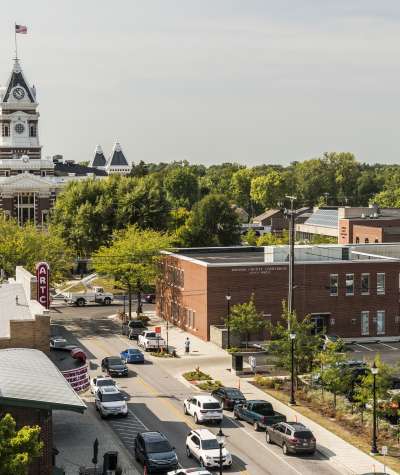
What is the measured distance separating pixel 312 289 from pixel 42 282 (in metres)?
23.2

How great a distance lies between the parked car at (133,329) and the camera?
234 feet

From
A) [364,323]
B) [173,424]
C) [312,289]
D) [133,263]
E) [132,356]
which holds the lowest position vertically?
[173,424]

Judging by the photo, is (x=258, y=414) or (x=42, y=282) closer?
(x=258, y=414)

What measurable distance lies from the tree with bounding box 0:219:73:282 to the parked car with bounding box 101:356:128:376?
23135 millimetres

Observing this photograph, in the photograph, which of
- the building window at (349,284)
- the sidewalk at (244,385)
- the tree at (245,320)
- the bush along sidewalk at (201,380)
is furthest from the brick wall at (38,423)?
the building window at (349,284)

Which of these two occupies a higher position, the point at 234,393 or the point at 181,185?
the point at 181,185

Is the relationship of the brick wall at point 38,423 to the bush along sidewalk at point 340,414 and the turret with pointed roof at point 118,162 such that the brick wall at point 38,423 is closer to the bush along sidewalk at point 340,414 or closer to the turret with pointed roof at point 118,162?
the bush along sidewalk at point 340,414

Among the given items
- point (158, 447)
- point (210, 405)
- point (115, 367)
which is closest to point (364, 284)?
point (115, 367)

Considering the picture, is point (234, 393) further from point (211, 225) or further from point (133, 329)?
point (211, 225)

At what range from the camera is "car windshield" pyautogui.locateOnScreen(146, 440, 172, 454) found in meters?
37.5

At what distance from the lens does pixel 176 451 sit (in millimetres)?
→ 40375

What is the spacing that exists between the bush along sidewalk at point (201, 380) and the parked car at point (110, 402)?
23.1 feet

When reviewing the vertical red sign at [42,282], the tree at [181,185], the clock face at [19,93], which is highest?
the clock face at [19,93]

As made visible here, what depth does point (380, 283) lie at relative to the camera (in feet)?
236
